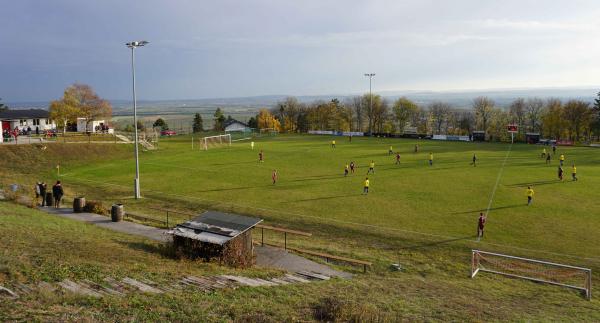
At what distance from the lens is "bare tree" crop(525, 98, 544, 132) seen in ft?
303

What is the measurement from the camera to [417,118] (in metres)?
107

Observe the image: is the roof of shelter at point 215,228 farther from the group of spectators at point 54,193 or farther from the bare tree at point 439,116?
the bare tree at point 439,116

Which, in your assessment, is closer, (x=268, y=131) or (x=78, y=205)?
(x=78, y=205)

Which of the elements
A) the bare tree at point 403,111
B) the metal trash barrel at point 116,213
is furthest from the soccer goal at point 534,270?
the bare tree at point 403,111

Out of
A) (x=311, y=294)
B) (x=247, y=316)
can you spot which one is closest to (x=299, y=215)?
(x=311, y=294)

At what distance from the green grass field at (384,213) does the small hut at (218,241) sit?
1.05 m

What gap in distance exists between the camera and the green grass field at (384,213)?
1102cm

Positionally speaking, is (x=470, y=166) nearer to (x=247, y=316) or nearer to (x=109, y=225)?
(x=109, y=225)

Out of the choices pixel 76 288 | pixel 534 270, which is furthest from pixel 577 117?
pixel 76 288

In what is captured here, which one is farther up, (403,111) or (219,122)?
(403,111)

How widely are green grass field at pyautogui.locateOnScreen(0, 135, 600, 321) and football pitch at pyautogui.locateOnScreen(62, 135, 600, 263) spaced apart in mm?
112

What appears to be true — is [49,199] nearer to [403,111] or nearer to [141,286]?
[141,286]

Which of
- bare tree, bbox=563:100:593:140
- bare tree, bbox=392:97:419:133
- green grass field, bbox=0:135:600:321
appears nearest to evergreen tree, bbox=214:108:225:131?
bare tree, bbox=392:97:419:133

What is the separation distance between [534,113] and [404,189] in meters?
78.5
